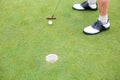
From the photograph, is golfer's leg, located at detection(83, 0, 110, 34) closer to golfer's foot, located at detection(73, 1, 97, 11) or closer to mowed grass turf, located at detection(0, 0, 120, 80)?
mowed grass turf, located at detection(0, 0, 120, 80)

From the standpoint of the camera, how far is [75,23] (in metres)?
2.50

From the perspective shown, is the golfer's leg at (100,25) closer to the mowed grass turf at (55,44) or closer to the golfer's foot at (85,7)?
the mowed grass turf at (55,44)

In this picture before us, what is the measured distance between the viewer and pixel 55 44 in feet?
7.27

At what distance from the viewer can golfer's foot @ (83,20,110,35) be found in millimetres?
2316

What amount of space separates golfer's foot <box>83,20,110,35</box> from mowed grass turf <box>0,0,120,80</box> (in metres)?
0.05

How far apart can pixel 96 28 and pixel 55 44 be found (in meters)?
0.47

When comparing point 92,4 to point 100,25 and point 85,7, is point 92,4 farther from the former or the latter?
point 100,25

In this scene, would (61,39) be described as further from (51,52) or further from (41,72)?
(41,72)

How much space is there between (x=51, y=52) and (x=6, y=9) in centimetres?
100

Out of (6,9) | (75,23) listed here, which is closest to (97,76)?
(75,23)

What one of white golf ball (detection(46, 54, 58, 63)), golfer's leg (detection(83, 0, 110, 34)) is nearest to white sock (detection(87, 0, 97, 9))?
golfer's leg (detection(83, 0, 110, 34))

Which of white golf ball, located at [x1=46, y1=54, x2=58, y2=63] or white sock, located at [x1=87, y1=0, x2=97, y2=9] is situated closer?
white golf ball, located at [x1=46, y1=54, x2=58, y2=63]

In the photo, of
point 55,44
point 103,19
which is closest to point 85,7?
point 103,19

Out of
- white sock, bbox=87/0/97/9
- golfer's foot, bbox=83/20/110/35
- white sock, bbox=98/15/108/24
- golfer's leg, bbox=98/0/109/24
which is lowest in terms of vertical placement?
golfer's foot, bbox=83/20/110/35
